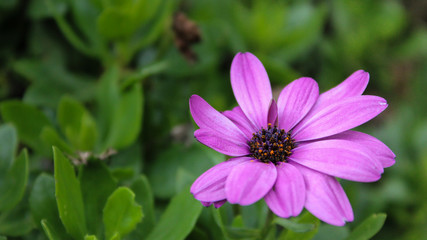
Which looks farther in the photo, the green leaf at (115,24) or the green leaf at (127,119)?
the green leaf at (115,24)

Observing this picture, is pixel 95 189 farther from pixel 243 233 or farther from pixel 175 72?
pixel 175 72

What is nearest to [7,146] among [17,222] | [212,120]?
[17,222]

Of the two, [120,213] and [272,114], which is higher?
[272,114]

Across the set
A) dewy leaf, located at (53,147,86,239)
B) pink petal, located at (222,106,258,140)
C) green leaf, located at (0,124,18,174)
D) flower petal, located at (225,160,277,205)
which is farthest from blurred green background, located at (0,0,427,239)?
flower petal, located at (225,160,277,205)

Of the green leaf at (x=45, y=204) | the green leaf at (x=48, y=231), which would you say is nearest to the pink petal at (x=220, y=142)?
the green leaf at (x=48, y=231)

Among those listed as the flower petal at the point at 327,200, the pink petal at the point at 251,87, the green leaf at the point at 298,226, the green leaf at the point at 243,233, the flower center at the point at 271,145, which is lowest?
the green leaf at the point at 243,233

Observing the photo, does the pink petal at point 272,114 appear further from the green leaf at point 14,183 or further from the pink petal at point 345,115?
the green leaf at point 14,183

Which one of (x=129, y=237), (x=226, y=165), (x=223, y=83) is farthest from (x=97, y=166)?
(x=223, y=83)

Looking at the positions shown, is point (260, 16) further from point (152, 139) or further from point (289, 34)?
point (152, 139)
